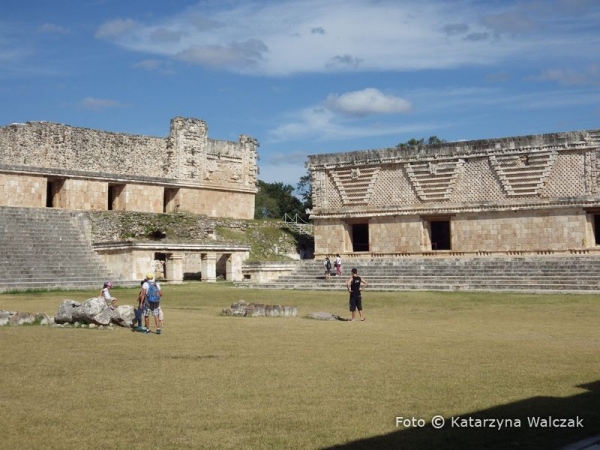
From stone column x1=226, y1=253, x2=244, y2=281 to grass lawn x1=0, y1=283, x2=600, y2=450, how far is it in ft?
52.2

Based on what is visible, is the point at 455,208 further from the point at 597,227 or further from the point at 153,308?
the point at 153,308

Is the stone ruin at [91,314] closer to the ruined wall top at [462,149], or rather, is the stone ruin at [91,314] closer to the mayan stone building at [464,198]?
the mayan stone building at [464,198]

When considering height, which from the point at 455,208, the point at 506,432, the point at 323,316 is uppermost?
the point at 455,208

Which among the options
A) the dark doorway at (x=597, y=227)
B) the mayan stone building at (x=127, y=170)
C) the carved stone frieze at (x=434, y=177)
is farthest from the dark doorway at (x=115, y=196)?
the dark doorway at (x=597, y=227)

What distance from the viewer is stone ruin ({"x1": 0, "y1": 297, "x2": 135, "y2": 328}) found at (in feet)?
43.6

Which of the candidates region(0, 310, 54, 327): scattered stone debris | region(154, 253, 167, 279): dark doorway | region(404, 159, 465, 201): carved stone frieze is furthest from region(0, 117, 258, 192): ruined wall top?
region(0, 310, 54, 327): scattered stone debris

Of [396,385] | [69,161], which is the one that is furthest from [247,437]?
[69,161]

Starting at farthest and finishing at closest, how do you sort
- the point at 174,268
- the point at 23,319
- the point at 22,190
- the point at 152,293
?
the point at 22,190 → the point at 174,268 → the point at 23,319 → the point at 152,293

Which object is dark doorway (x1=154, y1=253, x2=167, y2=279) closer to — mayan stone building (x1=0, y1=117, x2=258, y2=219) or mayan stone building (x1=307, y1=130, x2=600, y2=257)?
mayan stone building (x1=0, y1=117, x2=258, y2=219)

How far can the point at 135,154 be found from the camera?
3362cm

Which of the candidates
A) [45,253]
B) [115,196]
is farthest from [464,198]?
[45,253]

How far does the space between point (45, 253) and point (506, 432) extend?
71.6ft

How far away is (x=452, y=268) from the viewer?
26359 millimetres

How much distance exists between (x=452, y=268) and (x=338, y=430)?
21060 millimetres
